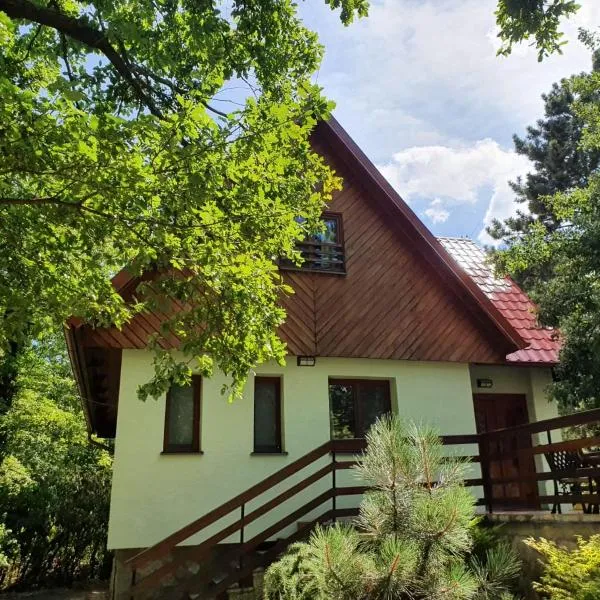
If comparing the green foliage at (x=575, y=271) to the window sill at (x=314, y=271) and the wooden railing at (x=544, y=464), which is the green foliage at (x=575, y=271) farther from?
the window sill at (x=314, y=271)

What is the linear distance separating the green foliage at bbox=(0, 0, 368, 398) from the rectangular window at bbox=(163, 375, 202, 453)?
186 cm

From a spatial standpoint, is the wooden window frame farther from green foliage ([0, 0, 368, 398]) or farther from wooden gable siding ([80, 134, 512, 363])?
green foliage ([0, 0, 368, 398])

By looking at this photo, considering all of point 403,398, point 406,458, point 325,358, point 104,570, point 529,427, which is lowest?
point 104,570

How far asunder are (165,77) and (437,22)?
3368 millimetres

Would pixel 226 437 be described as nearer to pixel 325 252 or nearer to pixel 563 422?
pixel 325 252

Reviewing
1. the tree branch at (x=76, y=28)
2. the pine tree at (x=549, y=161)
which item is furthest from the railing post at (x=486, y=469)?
the pine tree at (x=549, y=161)

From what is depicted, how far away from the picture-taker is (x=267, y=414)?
8148 mm

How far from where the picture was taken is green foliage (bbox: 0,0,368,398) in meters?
4.11

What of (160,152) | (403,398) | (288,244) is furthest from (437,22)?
(403,398)

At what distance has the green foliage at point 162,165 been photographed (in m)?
4.11

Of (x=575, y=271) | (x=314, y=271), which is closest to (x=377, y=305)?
(x=314, y=271)

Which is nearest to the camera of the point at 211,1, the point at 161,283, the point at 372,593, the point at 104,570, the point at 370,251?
the point at 372,593

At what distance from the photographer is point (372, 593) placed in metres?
3.31

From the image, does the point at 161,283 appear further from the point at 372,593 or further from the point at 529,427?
the point at 529,427
